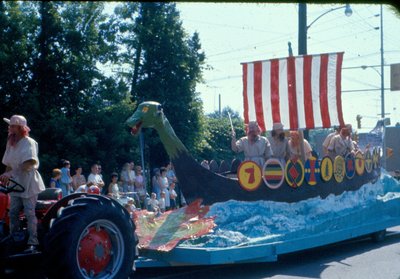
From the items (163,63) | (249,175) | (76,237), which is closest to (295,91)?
(249,175)

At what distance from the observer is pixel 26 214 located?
6.17 meters

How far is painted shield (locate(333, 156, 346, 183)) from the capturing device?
417 inches

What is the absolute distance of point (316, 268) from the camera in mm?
8570

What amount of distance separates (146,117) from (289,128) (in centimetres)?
349

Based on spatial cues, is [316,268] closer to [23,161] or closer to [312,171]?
[312,171]

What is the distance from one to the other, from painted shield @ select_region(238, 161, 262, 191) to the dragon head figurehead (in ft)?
4.75

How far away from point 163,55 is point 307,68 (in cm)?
1387

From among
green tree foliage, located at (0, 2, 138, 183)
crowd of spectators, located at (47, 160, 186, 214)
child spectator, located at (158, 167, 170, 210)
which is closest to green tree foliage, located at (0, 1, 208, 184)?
green tree foliage, located at (0, 2, 138, 183)

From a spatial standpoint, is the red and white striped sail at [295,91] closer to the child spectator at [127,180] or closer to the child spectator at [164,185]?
the child spectator at [164,185]

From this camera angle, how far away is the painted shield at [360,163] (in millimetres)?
11320

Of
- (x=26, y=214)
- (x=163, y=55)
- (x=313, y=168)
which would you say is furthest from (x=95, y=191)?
(x=163, y=55)

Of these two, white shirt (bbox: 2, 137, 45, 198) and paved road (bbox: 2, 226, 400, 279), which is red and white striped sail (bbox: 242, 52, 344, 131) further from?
white shirt (bbox: 2, 137, 45, 198)

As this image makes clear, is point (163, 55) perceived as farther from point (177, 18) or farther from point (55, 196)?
point (55, 196)

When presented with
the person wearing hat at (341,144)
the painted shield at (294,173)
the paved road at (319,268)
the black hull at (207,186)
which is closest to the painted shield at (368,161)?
the person wearing hat at (341,144)
